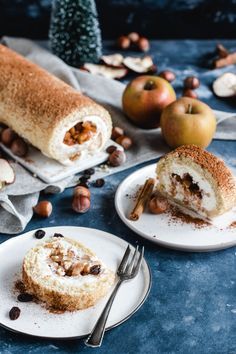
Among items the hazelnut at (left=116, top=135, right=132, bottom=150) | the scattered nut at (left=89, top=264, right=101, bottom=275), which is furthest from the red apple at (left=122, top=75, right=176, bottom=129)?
the scattered nut at (left=89, top=264, right=101, bottom=275)

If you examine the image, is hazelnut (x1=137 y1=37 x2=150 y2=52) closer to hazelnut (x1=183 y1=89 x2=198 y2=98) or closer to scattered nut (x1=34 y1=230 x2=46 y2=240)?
hazelnut (x1=183 y1=89 x2=198 y2=98)

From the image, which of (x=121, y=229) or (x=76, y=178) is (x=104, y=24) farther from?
(x=121, y=229)

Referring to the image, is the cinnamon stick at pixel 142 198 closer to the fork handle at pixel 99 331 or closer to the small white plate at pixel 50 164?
the small white plate at pixel 50 164

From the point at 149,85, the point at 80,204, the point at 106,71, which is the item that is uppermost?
the point at 149,85

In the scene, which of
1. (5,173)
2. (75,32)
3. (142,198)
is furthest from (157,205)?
(75,32)

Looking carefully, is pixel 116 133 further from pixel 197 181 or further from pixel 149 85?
pixel 197 181

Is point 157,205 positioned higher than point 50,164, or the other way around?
point 157,205
